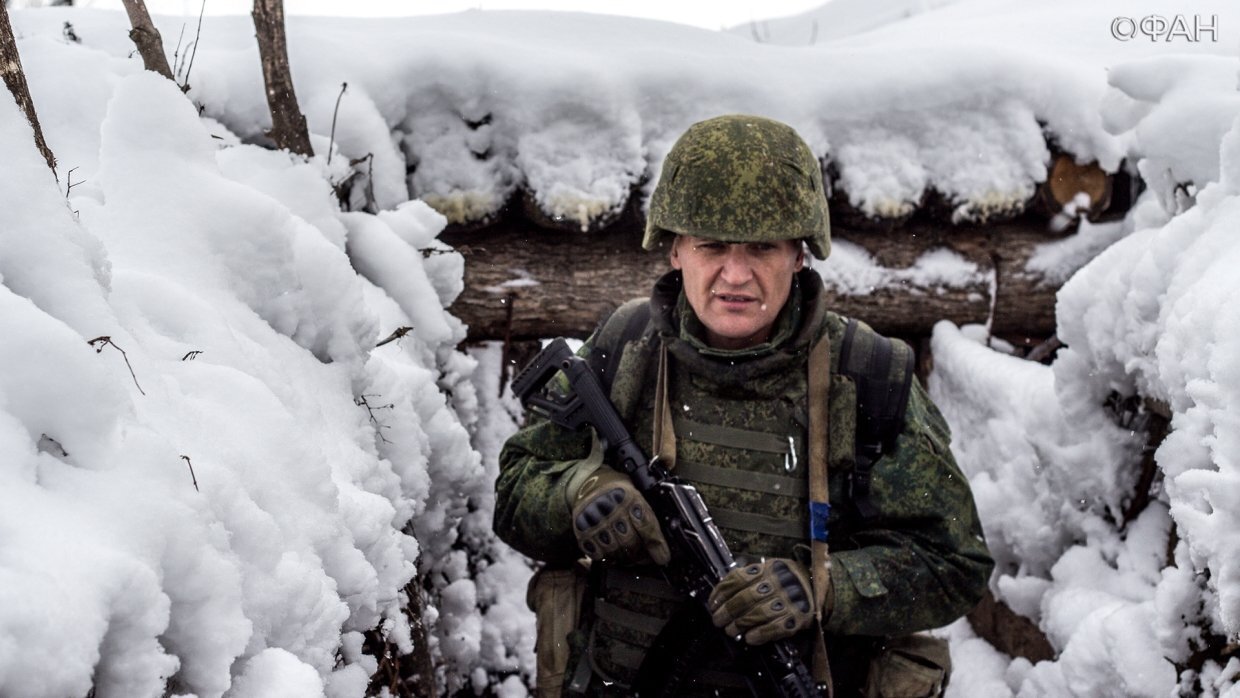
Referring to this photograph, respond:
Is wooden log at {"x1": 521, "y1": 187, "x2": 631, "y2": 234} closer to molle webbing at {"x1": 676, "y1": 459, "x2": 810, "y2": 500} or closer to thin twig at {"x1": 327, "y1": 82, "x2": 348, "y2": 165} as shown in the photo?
thin twig at {"x1": 327, "y1": 82, "x2": 348, "y2": 165}

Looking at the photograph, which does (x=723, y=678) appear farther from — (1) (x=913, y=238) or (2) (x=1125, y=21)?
(2) (x=1125, y=21)

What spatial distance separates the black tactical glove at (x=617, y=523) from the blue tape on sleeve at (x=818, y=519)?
1.29 feet

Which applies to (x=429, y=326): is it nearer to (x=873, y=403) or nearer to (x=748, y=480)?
(x=748, y=480)

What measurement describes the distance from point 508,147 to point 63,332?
3274 mm

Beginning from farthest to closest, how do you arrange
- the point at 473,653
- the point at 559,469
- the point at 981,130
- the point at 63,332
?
the point at 981,130
the point at 473,653
the point at 559,469
the point at 63,332

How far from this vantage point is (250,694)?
132 centimetres

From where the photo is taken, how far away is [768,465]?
2629 mm

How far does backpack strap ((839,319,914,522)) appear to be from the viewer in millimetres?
2602

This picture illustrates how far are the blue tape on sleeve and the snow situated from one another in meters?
0.85

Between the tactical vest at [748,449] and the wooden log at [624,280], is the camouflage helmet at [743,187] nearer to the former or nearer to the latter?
the tactical vest at [748,449]

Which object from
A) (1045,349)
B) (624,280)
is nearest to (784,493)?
(624,280)

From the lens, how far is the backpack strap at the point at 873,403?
2602 millimetres

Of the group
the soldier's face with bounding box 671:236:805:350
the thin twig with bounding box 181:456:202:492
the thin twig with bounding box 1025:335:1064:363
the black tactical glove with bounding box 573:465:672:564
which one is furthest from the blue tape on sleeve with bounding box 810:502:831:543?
the thin twig with bounding box 1025:335:1064:363

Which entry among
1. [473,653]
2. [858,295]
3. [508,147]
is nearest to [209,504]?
[473,653]
